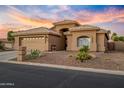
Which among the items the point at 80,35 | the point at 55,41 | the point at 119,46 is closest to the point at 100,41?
the point at 80,35

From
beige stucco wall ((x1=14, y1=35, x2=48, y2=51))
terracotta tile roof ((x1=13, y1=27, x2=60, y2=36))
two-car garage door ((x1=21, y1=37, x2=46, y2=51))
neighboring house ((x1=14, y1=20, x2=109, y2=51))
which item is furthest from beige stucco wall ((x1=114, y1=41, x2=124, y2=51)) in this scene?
two-car garage door ((x1=21, y1=37, x2=46, y2=51))

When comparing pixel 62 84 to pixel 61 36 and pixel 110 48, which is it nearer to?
pixel 61 36

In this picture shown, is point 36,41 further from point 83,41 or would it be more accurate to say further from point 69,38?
point 83,41

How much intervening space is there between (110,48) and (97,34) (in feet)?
34.1

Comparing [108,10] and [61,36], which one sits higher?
[108,10]

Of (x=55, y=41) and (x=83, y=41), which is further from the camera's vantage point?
(x=55, y=41)

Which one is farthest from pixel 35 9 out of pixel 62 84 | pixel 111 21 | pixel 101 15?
pixel 62 84

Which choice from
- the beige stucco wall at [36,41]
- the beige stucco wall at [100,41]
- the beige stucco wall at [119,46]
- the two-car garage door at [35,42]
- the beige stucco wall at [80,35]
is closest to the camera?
the beige stucco wall at [80,35]

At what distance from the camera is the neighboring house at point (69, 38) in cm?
2308

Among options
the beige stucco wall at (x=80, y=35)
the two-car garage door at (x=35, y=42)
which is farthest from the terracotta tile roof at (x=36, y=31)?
the beige stucco wall at (x=80, y=35)

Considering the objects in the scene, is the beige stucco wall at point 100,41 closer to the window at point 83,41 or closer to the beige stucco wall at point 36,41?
the window at point 83,41

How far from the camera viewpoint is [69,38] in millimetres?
25531

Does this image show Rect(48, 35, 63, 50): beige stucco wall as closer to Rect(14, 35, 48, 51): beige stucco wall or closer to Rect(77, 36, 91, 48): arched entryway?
Rect(14, 35, 48, 51): beige stucco wall
